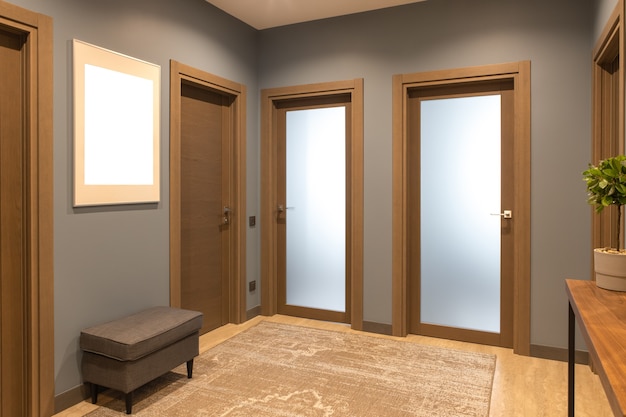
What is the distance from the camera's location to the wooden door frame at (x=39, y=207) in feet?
7.36

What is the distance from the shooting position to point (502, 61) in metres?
3.26

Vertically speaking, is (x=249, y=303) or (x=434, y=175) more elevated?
(x=434, y=175)

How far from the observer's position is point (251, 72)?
408cm

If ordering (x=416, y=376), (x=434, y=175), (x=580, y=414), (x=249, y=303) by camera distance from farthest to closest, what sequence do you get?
(x=249, y=303) → (x=434, y=175) → (x=416, y=376) → (x=580, y=414)

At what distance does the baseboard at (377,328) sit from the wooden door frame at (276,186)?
0.15 feet

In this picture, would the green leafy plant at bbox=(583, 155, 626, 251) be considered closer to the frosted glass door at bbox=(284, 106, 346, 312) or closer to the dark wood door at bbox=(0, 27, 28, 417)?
the frosted glass door at bbox=(284, 106, 346, 312)

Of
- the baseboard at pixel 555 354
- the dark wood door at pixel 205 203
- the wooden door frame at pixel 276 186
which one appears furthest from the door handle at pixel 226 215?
the baseboard at pixel 555 354

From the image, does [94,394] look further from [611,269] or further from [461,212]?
[461,212]

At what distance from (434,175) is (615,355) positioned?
2.69 m

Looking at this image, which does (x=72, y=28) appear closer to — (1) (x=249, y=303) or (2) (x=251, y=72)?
(2) (x=251, y=72)

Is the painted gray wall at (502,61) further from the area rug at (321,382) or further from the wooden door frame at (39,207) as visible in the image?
the wooden door frame at (39,207)

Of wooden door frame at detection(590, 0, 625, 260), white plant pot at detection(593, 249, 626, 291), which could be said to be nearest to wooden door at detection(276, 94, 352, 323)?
wooden door frame at detection(590, 0, 625, 260)

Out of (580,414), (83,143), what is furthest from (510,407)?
(83,143)

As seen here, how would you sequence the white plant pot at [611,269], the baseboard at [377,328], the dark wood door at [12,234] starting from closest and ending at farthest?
the white plant pot at [611,269], the dark wood door at [12,234], the baseboard at [377,328]
